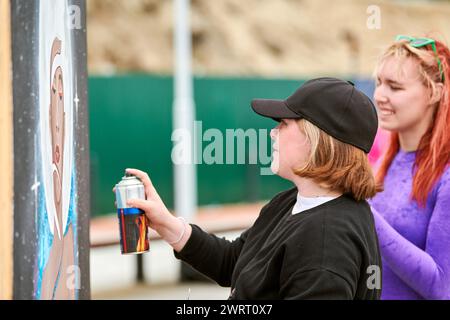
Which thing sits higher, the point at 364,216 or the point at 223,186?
the point at 364,216

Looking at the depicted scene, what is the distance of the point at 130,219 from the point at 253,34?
23000mm

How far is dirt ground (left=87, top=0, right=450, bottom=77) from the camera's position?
2217 cm

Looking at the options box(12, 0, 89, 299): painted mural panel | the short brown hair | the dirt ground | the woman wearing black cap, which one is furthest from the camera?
the dirt ground

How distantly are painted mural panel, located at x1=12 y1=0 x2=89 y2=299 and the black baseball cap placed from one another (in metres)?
0.52

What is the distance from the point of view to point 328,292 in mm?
2121

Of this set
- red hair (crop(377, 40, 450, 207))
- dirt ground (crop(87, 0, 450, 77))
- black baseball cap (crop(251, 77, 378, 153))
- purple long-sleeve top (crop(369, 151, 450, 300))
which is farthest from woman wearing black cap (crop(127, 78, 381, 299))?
dirt ground (crop(87, 0, 450, 77))

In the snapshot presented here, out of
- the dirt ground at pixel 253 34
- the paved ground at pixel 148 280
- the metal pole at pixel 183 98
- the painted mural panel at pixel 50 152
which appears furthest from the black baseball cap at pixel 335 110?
the dirt ground at pixel 253 34

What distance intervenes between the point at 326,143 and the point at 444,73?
94 centimetres

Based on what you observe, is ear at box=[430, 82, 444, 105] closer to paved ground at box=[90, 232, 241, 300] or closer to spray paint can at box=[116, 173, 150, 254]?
spray paint can at box=[116, 173, 150, 254]

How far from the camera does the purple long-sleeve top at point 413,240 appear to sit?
109 inches

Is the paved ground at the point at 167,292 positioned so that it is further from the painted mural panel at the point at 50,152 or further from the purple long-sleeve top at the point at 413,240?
the painted mural panel at the point at 50,152

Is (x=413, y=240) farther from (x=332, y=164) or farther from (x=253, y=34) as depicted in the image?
(x=253, y=34)

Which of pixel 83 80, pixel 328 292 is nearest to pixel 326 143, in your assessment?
pixel 328 292
